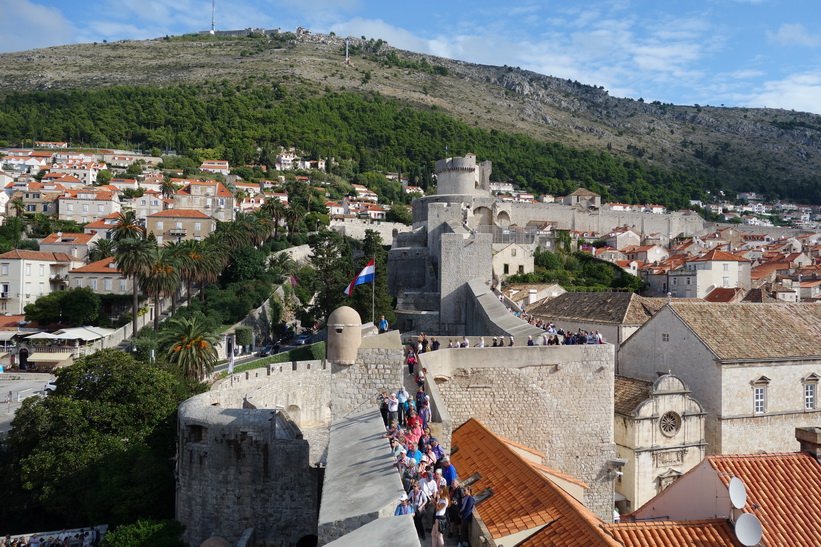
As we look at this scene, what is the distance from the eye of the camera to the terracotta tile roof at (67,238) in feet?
186

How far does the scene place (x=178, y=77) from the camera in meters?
153

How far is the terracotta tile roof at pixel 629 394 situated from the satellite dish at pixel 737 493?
420 inches

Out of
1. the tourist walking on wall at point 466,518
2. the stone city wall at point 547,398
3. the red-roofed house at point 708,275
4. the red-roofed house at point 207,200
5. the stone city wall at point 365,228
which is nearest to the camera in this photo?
the tourist walking on wall at point 466,518

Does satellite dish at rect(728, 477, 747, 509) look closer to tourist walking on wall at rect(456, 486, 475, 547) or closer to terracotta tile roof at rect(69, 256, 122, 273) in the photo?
tourist walking on wall at rect(456, 486, 475, 547)

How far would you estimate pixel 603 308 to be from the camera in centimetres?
2916

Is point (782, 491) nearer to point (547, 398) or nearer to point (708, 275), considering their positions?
point (547, 398)

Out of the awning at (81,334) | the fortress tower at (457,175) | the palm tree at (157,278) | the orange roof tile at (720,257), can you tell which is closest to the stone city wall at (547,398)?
the palm tree at (157,278)

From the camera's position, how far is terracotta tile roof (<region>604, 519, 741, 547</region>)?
9.15 m

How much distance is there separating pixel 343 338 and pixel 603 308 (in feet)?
68.7

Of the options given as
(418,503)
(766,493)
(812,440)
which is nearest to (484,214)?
(812,440)

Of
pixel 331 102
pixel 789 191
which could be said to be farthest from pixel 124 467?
pixel 789 191

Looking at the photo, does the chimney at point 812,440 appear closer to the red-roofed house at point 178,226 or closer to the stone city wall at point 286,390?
the stone city wall at point 286,390

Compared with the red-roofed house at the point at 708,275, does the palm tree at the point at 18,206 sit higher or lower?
higher

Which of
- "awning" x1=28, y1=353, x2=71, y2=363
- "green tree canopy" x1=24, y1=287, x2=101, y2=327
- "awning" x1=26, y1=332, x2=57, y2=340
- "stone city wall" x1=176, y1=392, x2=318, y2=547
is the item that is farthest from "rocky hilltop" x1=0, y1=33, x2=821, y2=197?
"stone city wall" x1=176, y1=392, x2=318, y2=547
